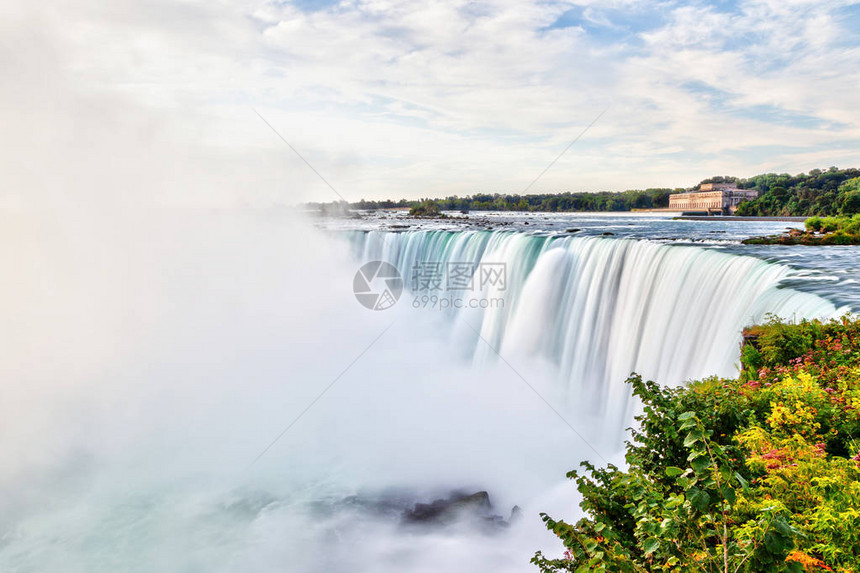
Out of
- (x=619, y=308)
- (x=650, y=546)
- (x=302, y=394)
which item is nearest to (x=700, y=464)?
(x=650, y=546)

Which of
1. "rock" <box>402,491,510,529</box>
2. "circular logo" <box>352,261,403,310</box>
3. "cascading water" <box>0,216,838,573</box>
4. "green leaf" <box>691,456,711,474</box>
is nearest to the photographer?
"green leaf" <box>691,456,711,474</box>

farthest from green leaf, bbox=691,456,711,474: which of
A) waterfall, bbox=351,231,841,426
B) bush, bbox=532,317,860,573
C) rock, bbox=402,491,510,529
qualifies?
rock, bbox=402,491,510,529

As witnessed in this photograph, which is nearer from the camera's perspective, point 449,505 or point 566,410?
point 449,505

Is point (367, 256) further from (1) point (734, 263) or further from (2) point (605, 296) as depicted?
(1) point (734, 263)

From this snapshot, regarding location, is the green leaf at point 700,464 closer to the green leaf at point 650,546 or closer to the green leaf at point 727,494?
the green leaf at point 727,494

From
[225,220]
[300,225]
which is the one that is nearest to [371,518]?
[225,220]

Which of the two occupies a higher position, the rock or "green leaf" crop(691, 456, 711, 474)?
"green leaf" crop(691, 456, 711, 474)

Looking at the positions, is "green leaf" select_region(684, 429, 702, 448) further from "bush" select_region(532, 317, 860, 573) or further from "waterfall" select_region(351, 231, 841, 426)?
"waterfall" select_region(351, 231, 841, 426)
